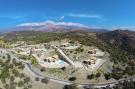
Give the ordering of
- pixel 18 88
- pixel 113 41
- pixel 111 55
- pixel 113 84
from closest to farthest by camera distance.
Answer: pixel 18 88, pixel 113 84, pixel 111 55, pixel 113 41

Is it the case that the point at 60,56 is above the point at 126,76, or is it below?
above

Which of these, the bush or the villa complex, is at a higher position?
the villa complex

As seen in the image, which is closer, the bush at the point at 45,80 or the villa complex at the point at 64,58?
the bush at the point at 45,80

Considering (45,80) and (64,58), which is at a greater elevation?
(64,58)

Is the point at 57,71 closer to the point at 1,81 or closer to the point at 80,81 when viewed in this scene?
the point at 80,81

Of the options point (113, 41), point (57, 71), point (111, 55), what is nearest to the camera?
point (57, 71)

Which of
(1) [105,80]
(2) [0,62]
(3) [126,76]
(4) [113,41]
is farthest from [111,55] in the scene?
(4) [113,41]

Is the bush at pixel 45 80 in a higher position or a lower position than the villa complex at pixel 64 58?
lower

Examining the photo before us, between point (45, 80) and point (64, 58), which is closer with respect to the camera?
point (45, 80)

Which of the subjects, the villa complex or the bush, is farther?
the villa complex

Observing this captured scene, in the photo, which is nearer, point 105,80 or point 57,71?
point 105,80
